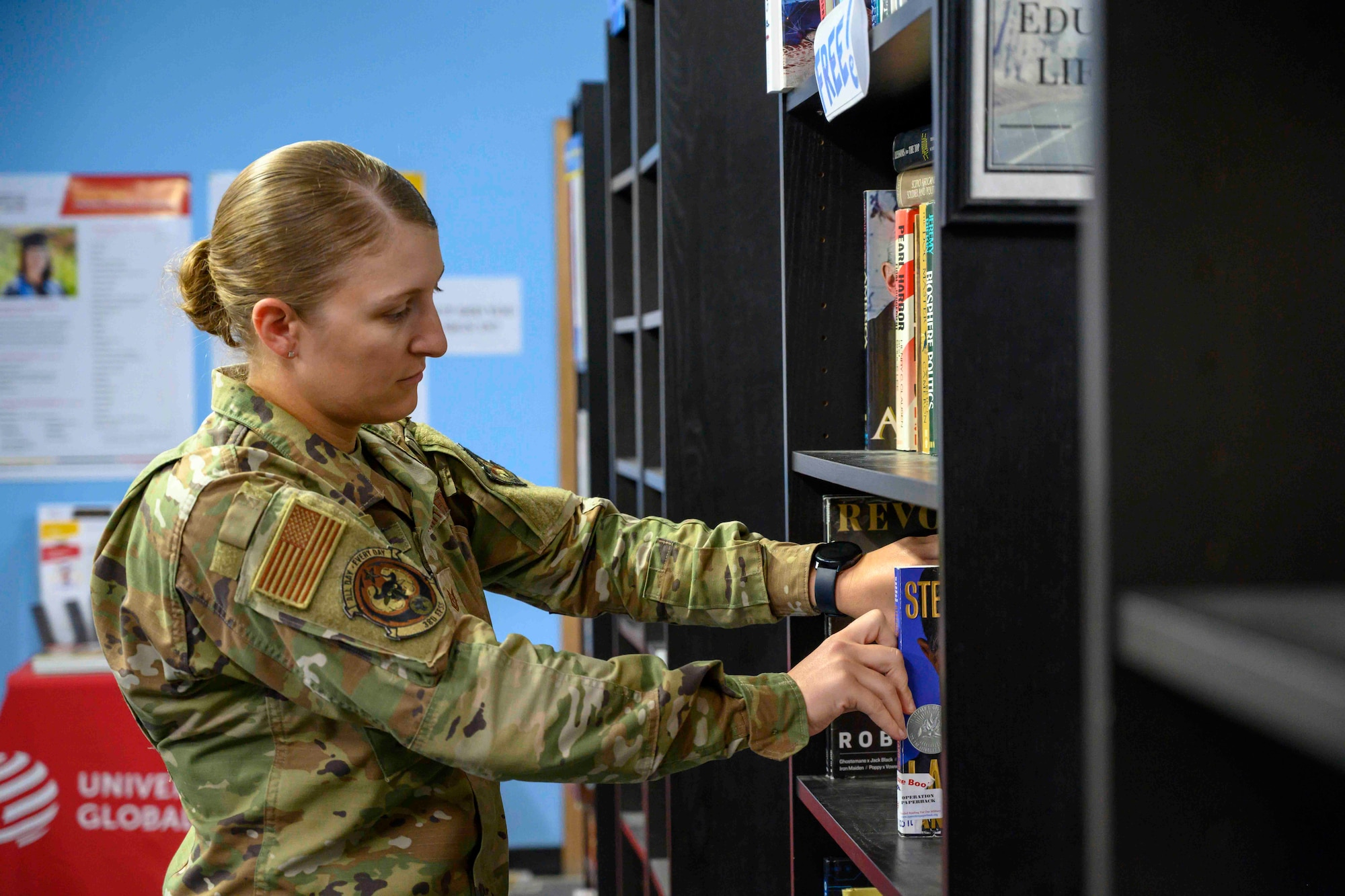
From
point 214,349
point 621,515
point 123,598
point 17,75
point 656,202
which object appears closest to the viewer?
point 123,598

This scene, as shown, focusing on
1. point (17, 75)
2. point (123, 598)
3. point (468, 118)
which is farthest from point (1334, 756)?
point (17, 75)

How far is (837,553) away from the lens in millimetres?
1188

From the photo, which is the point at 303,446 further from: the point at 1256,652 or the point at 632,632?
the point at 632,632

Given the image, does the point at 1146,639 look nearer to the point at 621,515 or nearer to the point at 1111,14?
the point at 1111,14

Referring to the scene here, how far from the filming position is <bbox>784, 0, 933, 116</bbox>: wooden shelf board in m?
0.83

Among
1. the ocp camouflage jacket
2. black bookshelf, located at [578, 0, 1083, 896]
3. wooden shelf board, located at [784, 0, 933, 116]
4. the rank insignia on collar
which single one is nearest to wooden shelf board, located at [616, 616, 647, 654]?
black bookshelf, located at [578, 0, 1083, 896]

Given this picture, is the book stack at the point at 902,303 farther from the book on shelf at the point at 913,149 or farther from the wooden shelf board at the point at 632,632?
the wooden shelf board at the point at 632,632

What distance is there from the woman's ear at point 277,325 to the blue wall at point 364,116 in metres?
2.43

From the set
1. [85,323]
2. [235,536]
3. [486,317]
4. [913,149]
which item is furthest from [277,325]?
[85,323]

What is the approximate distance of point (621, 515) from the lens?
1.54 meters

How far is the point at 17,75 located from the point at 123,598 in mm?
3053

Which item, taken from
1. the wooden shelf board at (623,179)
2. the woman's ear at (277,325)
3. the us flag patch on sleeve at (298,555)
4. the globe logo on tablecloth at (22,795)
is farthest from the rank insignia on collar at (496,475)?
the globe logo on tablecloth at (22,795)

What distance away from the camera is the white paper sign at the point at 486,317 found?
3.63 meters

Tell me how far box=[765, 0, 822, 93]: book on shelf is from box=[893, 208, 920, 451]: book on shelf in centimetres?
22
